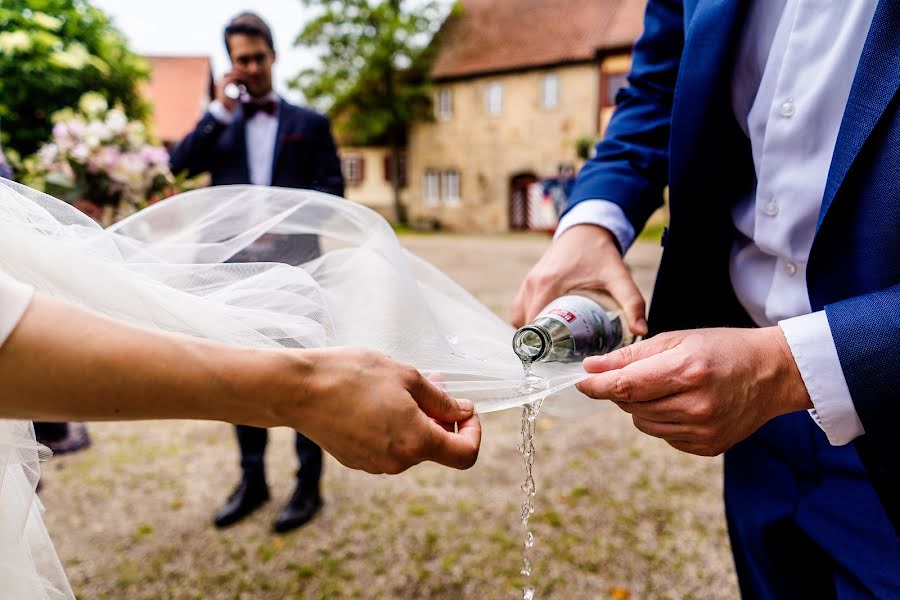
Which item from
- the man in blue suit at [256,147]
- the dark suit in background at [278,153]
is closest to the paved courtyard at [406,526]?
the man in blue suit at [256,147]

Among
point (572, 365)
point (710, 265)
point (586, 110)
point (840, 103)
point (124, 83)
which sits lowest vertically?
point (586, 110)

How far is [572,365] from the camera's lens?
4.50ft

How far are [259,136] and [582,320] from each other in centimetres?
293

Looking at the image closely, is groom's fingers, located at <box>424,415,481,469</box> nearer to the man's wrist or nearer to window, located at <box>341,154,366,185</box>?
the man's wrist

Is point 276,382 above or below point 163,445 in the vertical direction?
above

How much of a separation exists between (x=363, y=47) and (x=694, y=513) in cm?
2454

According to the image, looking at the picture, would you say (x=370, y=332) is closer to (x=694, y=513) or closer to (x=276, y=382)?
(x=276, y=382)

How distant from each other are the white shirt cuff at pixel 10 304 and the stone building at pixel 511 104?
21534 millimetres

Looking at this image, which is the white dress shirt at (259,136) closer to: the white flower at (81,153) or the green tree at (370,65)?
the white flower at (81,153)

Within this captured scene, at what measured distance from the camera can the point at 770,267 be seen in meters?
1.50

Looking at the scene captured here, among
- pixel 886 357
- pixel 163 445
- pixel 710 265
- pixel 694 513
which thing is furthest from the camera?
pixel 163 445

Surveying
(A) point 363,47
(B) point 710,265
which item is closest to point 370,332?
(B) point 710,265

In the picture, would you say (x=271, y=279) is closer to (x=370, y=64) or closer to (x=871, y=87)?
(x=871, y=87)

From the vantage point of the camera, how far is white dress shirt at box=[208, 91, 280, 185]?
12.0 ft
